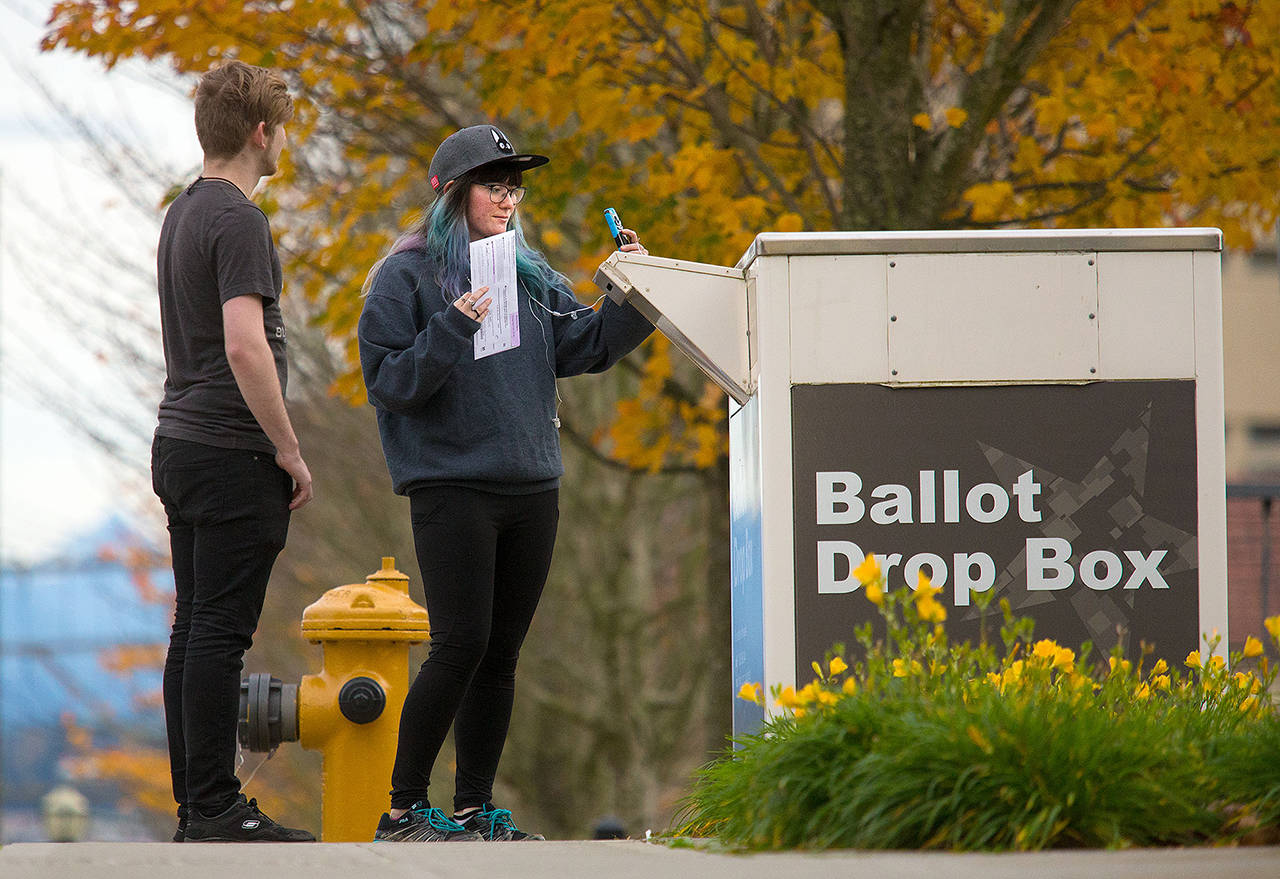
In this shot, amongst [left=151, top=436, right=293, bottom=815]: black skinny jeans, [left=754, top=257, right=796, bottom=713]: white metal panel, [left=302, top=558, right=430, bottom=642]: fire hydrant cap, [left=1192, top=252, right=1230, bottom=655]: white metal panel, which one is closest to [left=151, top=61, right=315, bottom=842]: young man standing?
[left=151, top=436, right=293, bottom=815]: black skinny jeans

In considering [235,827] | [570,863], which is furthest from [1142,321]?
[235,827]

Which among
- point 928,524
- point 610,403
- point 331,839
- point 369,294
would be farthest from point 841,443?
point 610,403

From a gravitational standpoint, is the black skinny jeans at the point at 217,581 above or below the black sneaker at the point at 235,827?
above

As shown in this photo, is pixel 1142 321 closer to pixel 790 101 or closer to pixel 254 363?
pixel 254 363

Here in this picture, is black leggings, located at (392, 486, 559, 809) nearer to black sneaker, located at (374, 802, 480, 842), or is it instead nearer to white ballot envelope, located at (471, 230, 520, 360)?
black sneaker, located at (374, 802, 480, 842)

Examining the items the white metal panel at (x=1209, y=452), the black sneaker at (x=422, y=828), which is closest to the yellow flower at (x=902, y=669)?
the white metal panel at (x=1209, y=452)

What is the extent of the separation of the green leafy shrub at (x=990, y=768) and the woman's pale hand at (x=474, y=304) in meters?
1.34

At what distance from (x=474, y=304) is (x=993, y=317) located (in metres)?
1.33

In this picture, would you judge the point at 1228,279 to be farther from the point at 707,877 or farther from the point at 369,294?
the point at 707,877

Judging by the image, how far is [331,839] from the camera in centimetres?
555

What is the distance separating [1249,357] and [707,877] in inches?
827

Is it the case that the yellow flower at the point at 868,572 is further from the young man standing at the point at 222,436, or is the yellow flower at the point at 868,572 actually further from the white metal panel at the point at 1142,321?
the young man standing at the point at 222,436

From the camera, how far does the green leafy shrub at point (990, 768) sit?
3.04 metres

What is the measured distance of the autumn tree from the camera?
6.91 m
